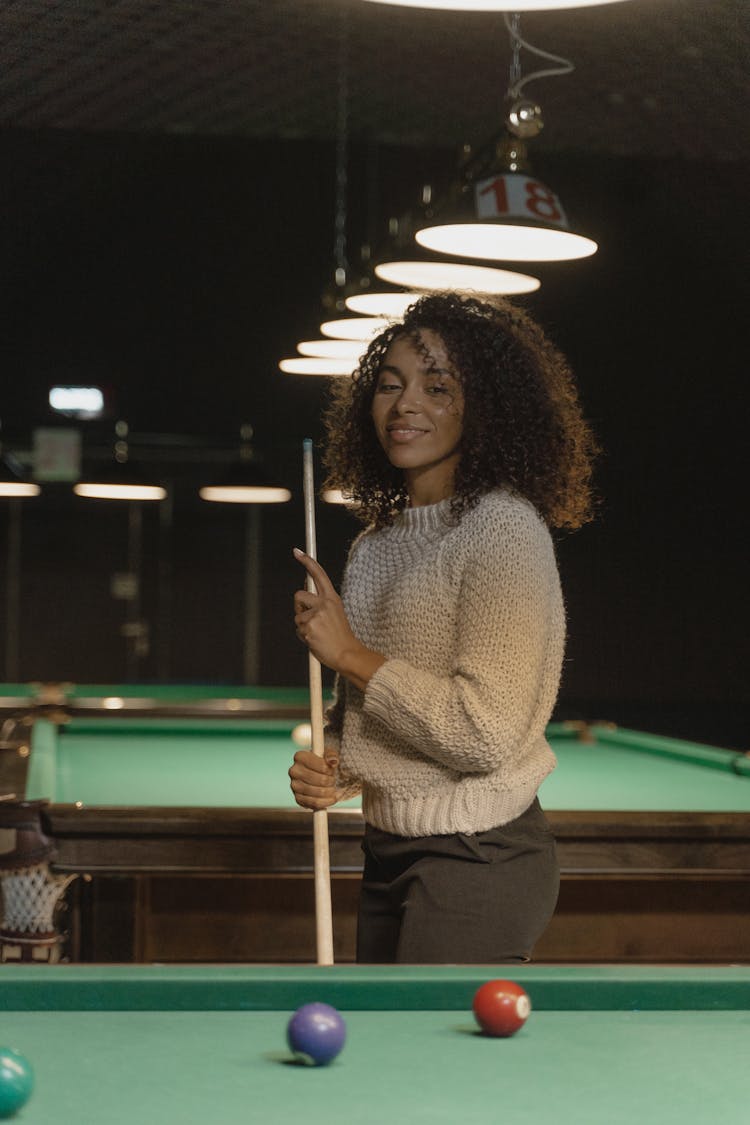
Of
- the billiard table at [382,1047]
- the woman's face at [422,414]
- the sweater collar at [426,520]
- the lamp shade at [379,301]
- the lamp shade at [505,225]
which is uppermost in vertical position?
the lamp shade at [379,301]

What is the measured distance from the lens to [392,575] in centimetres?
227

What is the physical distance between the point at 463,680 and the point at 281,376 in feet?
25.3

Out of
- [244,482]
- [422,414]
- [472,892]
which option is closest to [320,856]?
[472,892]

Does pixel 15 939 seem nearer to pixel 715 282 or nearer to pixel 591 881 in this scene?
pixel 591 881

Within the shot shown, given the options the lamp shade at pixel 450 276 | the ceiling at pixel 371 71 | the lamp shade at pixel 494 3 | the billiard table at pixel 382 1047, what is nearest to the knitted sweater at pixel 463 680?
the billiard table at pixel 382 1047

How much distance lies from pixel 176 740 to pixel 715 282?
6.41 metres

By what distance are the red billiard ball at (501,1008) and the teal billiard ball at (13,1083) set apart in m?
0.48

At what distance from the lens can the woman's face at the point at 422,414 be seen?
7.43 ft

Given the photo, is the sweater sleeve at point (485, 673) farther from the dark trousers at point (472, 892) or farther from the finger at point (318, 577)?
the finger at point (318, 577)

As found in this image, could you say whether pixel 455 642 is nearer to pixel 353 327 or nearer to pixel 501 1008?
pixel 501 1008

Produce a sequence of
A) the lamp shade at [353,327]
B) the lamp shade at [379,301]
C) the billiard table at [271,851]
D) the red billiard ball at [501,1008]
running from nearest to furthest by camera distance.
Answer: the red billiard ball at [501,1008]
the billiard table at [271,851]
the lamp shade at [379,301]
the lamp shade at [353,327]

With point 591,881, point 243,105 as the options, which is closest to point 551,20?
point 243,105

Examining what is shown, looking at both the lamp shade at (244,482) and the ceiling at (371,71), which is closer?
the ceiling at (371,71)

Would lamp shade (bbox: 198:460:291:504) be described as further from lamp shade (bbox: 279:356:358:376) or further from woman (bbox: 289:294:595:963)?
woman (bbox: 289:294:595:963)
